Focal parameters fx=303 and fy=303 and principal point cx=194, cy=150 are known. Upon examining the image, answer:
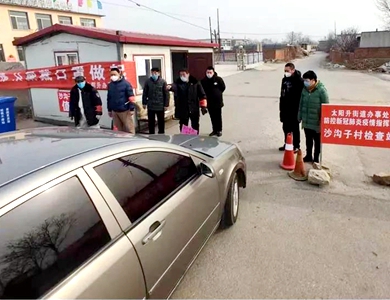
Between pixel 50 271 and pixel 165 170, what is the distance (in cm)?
114

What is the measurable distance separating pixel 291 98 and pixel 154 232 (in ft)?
14.8

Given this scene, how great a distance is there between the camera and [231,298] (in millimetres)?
2471

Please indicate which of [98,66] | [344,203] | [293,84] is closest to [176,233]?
[344,203]

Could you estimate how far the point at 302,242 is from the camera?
3211mm

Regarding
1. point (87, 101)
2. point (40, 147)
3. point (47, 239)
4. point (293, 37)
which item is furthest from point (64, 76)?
point (293, 37)

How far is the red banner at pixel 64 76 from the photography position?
7.80 m

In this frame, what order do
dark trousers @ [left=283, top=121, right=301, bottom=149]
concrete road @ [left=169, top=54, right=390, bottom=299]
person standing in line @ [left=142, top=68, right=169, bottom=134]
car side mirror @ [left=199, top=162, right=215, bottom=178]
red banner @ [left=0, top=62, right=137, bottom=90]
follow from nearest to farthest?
1. concrete road @ [left=169, top=54, right=390, bottom=299]
2. car side mirror @ [left=199, top=162, right=215, bottom=178]
3. dark trousers @ [left=283, top=121, right=301, bottom=149]
4. person standing in line @ [left=142, top=68, right=169, bottom=134]
5. red banner @ [left=0, top=62, right=137, bottom=90]

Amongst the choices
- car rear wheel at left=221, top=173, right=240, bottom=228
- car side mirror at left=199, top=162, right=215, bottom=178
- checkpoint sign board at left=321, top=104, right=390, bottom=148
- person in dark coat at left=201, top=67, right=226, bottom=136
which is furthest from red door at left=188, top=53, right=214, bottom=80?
car side mirror at left=199, top=162, right=215, bottom=178

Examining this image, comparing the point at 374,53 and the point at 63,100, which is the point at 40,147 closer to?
the point at 63,100

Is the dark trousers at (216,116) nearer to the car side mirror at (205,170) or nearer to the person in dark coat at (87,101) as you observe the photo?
the person in dark coat at (87,101)

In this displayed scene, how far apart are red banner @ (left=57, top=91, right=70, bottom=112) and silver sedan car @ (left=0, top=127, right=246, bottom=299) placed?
7.22m

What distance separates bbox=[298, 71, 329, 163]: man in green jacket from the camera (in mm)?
5004

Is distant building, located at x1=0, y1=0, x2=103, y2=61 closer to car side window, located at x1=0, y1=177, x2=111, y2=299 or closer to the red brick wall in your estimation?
car side window, located at x1=0, y1=177, x2=111, y2=299

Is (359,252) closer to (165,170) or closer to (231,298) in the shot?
(231,298)
